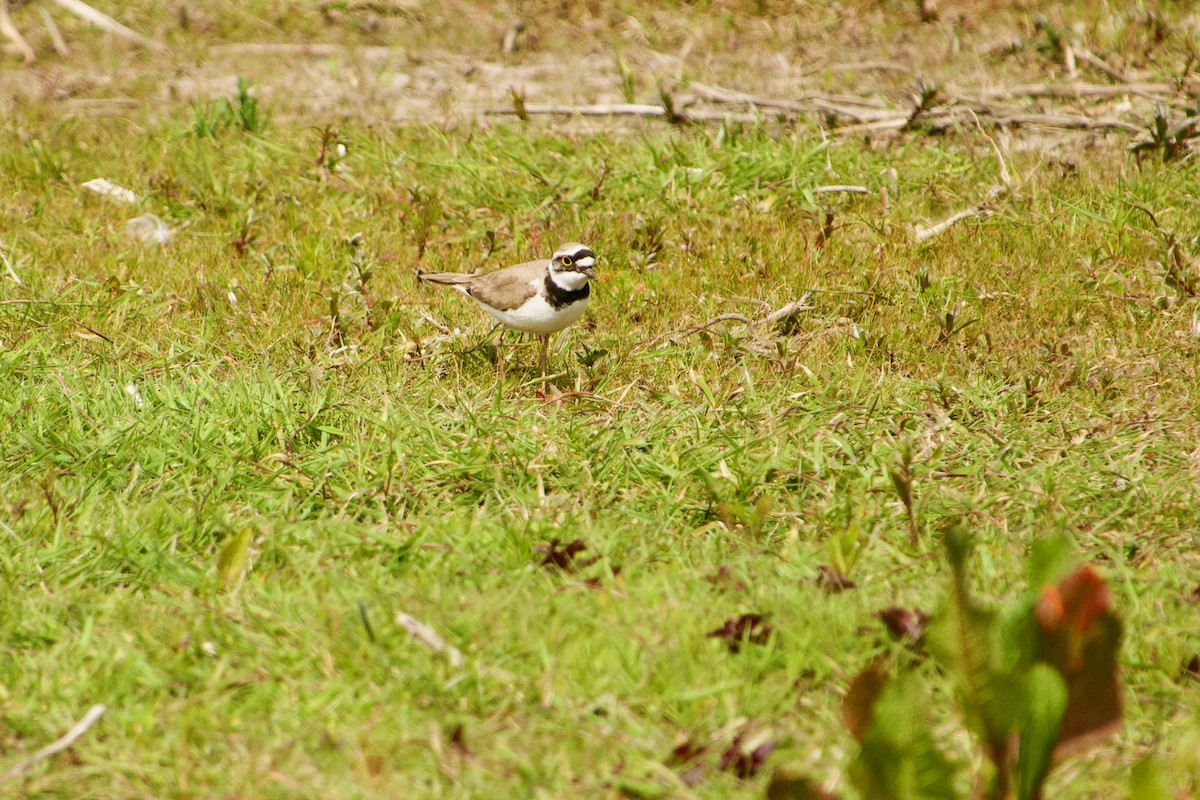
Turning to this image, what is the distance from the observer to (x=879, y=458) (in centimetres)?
517

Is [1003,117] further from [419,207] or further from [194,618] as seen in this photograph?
[194,618]

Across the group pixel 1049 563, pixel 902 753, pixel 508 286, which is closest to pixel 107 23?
pixel 508 286

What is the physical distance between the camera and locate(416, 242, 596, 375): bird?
233 inches

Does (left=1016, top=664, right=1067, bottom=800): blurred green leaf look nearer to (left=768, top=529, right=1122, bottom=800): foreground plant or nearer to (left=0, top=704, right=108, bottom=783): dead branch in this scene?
(left=768, top=529, right=1122, bottom=800): foreground plant

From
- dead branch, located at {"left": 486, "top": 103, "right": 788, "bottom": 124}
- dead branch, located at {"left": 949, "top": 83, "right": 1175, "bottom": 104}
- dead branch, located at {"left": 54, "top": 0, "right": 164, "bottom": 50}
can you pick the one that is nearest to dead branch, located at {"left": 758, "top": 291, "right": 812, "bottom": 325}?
dead branch, located at {"left": 486, "top": 103, "right": 788, "bottom": 124}

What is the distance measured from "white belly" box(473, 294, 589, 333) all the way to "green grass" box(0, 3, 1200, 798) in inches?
9.0

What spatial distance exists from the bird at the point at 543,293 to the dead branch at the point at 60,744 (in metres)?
2.83


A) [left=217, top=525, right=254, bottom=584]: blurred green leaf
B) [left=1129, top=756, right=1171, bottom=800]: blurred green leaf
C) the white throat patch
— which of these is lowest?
[left=217, top=525, right=254, bottom=584]: blurred green leaf

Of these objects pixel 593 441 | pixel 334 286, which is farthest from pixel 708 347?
pixel 334 286

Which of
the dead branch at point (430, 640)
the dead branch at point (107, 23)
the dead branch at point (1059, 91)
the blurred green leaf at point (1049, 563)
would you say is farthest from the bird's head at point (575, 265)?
the dead branch at point (107, 23)

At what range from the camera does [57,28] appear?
35.2 feet

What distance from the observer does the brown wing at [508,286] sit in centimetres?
602

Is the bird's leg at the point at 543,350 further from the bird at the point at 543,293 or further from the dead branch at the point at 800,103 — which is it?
the dead branch at the point at 800,103

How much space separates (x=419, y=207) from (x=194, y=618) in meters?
4.08
